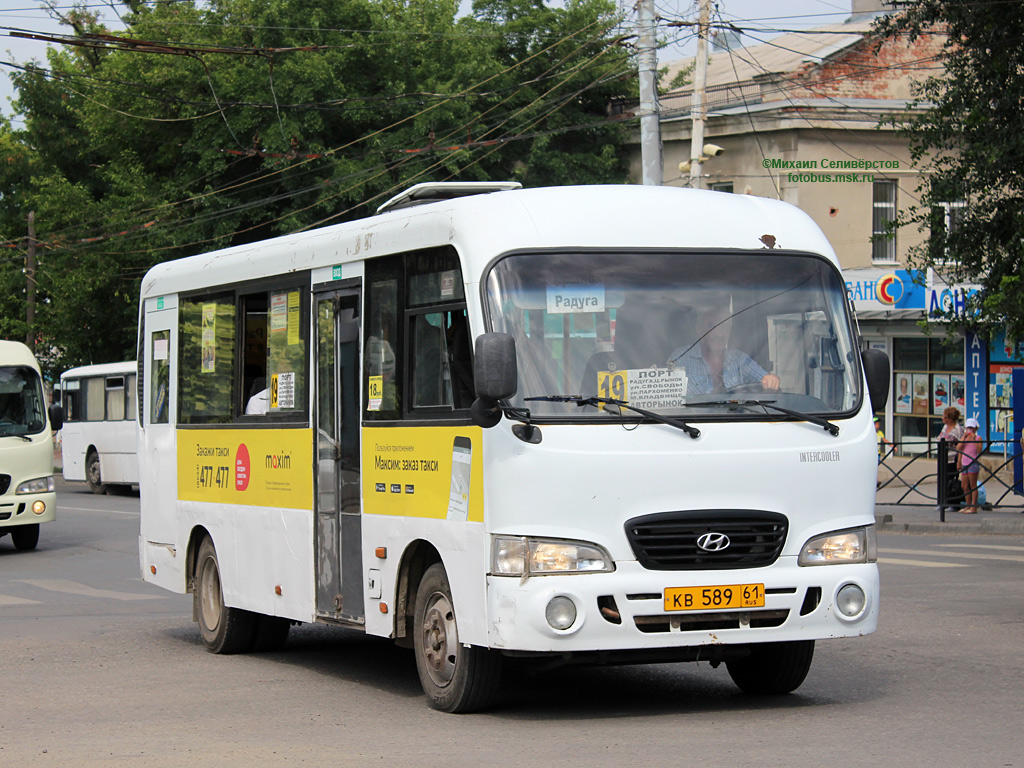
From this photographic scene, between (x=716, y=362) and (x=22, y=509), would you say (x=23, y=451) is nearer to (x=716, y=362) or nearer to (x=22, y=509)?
(x=22, y=509)

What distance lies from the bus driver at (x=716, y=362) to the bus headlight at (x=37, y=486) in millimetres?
15043

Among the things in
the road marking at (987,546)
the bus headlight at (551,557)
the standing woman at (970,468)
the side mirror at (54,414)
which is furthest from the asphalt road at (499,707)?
the standing woman at (970,468)

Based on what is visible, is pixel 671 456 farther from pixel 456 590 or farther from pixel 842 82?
pixel 842 82

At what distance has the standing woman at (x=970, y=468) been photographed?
78.3 ft

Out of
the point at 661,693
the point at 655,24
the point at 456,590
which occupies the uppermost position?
the point at 655,24

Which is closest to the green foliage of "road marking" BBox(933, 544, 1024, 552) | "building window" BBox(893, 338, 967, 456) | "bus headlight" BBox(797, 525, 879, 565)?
"building window" BBox(893, 338, 967, 456)

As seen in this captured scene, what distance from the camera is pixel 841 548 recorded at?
7.91 m

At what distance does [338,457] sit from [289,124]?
3017cm

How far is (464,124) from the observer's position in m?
39.1

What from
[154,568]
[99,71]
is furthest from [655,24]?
[99,71]

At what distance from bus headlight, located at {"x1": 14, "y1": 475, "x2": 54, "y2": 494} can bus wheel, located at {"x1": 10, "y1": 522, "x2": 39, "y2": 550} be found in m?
0.62

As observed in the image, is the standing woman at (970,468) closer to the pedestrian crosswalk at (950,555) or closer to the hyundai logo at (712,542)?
the pedestrian crosswalk at (950,555)

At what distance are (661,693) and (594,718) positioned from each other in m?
1.04

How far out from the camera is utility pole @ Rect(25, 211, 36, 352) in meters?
45.1
